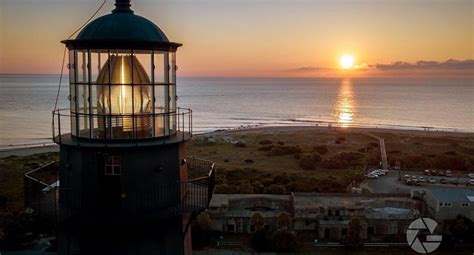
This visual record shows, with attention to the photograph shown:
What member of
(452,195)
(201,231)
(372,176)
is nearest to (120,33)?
(201,231)

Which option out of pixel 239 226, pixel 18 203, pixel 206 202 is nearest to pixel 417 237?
pixel 239 226

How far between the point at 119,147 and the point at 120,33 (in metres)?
1.40

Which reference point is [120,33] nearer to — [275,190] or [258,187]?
[275,190]

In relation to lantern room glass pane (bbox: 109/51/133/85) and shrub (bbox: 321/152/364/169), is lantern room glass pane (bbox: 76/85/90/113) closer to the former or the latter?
lantern room glass pane (bbox: 109/51/133/85)

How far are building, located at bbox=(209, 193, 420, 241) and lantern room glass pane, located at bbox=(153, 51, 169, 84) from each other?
1736cm

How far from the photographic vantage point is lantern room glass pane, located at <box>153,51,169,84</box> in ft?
18.2

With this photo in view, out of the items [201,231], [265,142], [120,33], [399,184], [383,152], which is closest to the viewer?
[120,33]

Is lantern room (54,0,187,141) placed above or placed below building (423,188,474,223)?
above

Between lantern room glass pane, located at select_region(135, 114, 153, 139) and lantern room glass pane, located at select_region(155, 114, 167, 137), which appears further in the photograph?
lantern room glass pane, located at select_region(155, 114, 167, 137)

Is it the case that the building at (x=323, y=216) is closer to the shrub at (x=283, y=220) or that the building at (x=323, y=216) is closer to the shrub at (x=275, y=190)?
the shrub at (x=283, y=220)

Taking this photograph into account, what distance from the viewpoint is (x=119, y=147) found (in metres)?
5.19

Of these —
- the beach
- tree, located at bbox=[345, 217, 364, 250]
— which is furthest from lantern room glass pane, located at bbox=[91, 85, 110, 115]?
the beach

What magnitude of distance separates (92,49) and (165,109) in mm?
1177

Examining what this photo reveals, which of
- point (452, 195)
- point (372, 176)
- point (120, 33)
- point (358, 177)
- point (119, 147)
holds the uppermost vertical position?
point (120, 33)
